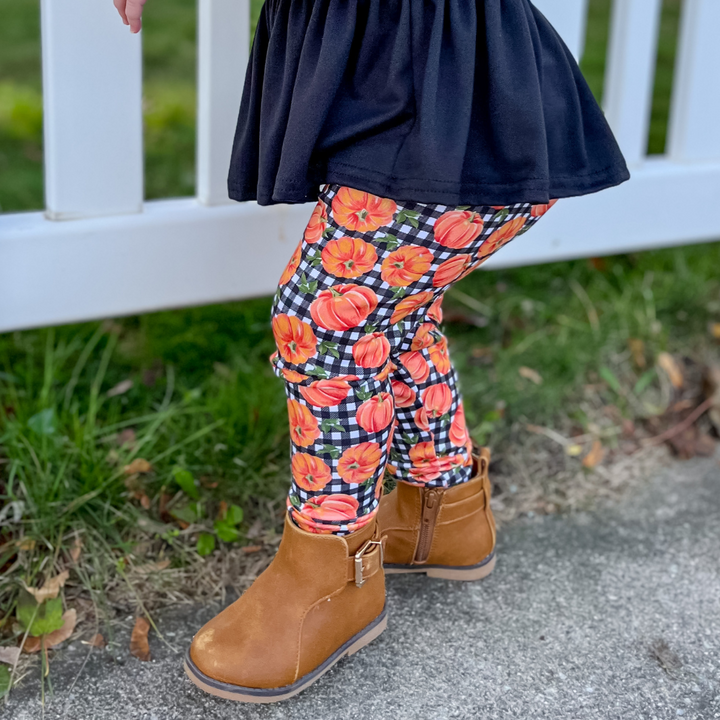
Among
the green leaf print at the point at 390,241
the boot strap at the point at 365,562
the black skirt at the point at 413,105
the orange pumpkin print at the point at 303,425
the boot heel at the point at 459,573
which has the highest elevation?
the black skirt at the point at 413,105

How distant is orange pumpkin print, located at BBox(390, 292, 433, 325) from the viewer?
1180mm

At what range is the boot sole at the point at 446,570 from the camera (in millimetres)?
1470

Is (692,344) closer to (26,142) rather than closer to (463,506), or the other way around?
(463,506)

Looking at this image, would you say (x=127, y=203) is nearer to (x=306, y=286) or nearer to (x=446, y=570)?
(x=306, y=286)

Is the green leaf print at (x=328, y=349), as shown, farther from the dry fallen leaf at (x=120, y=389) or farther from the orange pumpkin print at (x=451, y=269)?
the dry fallen leaf at (x=120, y=389)

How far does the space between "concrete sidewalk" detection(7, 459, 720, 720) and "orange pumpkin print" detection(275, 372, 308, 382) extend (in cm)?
43

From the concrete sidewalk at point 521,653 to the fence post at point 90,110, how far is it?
2.43 ft

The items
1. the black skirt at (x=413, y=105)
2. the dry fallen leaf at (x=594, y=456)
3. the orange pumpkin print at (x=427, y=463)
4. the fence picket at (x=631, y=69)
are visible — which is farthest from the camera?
the fence picket at (x=631, y=69)

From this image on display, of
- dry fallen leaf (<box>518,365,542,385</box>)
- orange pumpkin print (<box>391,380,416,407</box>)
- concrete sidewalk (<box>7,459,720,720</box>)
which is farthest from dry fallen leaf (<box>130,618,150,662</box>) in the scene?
dry fallen leaf (<box>518,365,542,385</box>)

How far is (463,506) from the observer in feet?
4.71

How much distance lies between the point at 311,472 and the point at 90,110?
777 mm

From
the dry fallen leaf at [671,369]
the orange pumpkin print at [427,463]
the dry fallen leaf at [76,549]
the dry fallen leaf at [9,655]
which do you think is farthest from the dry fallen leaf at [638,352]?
the dry fallen leaf at [9,655]

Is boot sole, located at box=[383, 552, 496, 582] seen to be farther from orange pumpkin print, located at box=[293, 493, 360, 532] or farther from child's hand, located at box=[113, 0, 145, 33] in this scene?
child's hand, located at box=[113, 0, 145, 33]

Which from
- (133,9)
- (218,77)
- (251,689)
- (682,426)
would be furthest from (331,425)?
(682,426)
